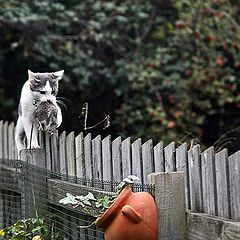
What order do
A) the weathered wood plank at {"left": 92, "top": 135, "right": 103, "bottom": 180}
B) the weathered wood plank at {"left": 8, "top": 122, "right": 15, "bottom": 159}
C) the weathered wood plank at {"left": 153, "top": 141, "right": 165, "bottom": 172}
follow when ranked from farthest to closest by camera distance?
the weathered wood plank at {"left": 8, "top": 122, "right": 15, "bottom": 159}, the weathered wood plank at {"left": 92, "top": 135, "right": 103, "bottom": 180}, the weathered wood plank at {"left": 153, "top": 141, "right": 165, "bottom": 172}

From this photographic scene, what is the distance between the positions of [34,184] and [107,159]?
2.78ft

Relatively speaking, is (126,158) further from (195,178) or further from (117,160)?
(195,178)

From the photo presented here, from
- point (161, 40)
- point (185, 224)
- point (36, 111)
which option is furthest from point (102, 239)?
point (161, 40)

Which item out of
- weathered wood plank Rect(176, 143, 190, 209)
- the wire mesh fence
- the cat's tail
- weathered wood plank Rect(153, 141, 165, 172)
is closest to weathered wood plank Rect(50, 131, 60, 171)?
the wire mesh fence

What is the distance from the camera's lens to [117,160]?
4156 millimetres

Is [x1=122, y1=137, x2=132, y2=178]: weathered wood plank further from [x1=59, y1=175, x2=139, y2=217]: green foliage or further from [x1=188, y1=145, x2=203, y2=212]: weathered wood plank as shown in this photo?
[x1=188, y1=145, x2=203, y2=212]: weathered wood plank

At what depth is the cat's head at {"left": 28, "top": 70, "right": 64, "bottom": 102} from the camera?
5.10m

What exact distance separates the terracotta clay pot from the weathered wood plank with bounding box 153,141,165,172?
1.00 feet

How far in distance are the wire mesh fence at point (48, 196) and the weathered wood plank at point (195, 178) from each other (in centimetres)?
23

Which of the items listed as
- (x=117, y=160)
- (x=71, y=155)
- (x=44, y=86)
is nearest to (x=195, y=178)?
(x=117, y=160)

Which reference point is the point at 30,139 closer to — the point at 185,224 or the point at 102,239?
the point at 102,239

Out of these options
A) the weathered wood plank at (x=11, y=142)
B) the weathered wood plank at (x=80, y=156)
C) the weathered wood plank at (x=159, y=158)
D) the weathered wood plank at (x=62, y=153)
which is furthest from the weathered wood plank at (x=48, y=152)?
the weathered wood plank at (x=159, y=158)

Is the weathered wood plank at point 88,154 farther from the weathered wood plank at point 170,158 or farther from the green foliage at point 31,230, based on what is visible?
the weathered wood plank at point 170,158

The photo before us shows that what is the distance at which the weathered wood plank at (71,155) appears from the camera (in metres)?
4.66
